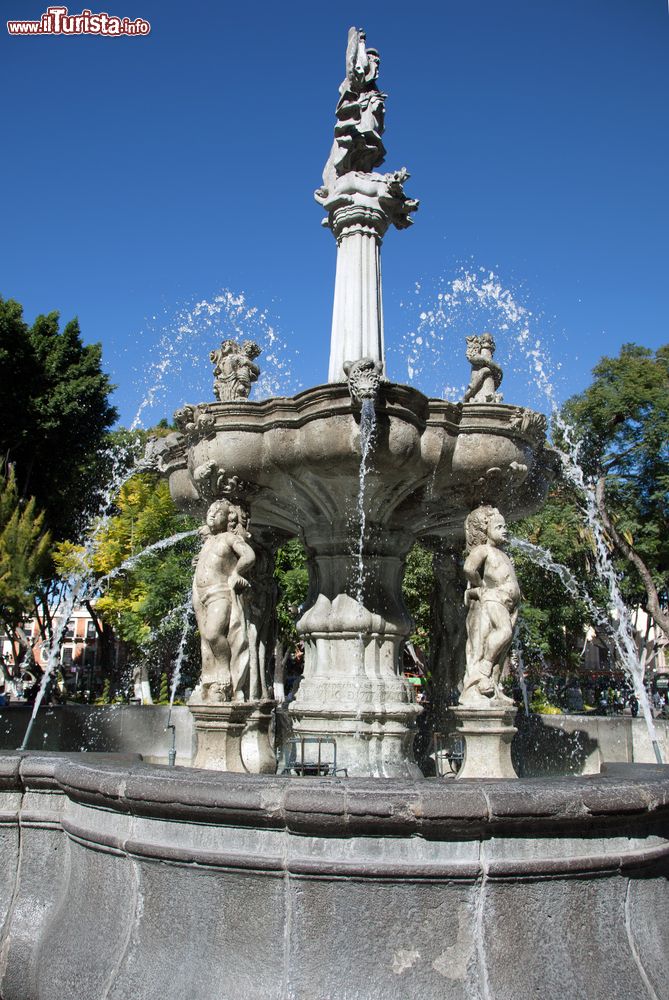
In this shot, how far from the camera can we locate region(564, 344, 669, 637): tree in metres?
22.2

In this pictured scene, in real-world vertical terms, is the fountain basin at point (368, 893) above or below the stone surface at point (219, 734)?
below

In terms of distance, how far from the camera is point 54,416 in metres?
24.9

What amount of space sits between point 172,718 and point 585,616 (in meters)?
14.7

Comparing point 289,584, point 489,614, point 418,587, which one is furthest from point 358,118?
point 418,587

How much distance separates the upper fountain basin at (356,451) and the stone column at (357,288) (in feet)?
4.85

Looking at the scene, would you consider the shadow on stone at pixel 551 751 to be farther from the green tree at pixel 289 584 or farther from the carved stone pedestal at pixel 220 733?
the green tree at pixel 289 584

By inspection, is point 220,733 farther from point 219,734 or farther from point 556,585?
point 556,585

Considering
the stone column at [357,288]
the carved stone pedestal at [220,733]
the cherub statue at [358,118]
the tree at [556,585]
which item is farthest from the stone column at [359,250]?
the tree at [556,585]

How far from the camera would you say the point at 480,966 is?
11.4 ft

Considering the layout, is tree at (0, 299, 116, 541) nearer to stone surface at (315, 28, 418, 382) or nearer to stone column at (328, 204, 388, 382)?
stone surface at (315, 28, 418, 382)

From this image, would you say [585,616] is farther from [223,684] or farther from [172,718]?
[223,684]

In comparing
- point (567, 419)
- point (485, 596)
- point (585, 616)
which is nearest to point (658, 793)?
point (485, 596)

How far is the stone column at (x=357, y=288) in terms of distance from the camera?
792 centimetres

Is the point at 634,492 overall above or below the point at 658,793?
above
